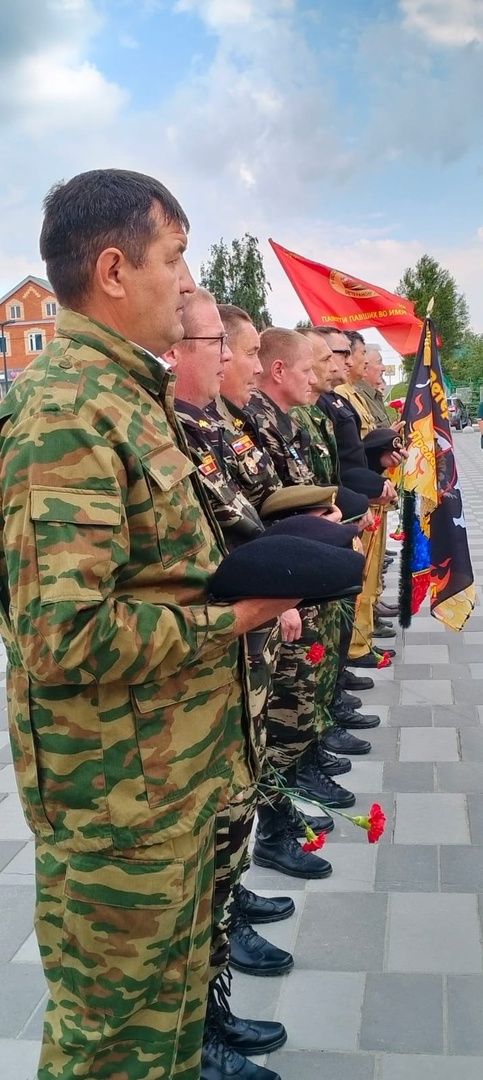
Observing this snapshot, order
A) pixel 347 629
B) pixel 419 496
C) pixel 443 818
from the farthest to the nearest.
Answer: pixel 419 496 < pixel 347 629 < pixel 443 818

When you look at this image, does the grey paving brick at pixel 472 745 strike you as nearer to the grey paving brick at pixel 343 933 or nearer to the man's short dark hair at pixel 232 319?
the grey paving brick at pixel 343 933

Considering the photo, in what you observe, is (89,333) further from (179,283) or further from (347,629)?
(347,629)

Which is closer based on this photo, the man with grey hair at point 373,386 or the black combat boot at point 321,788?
the black combat boot at point 321,788

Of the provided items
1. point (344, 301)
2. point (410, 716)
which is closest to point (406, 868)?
point (410, 716)

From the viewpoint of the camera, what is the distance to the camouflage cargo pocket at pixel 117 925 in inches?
68.1

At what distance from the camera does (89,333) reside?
1.77 meters

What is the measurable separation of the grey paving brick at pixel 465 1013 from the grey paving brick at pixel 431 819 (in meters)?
0.97

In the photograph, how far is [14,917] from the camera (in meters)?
3.46

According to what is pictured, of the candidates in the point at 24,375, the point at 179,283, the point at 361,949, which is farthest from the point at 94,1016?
the point at 361,949

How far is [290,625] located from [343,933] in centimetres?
103

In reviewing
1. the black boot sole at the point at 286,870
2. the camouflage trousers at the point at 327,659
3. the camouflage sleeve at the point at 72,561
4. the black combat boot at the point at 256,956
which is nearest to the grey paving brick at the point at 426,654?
the camouflage trousers at the point at 327,659

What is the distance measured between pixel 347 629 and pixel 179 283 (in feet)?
11.7

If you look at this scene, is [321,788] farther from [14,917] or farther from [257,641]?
[257,641]

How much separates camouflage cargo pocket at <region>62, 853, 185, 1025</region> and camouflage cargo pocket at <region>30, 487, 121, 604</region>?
0.51m
